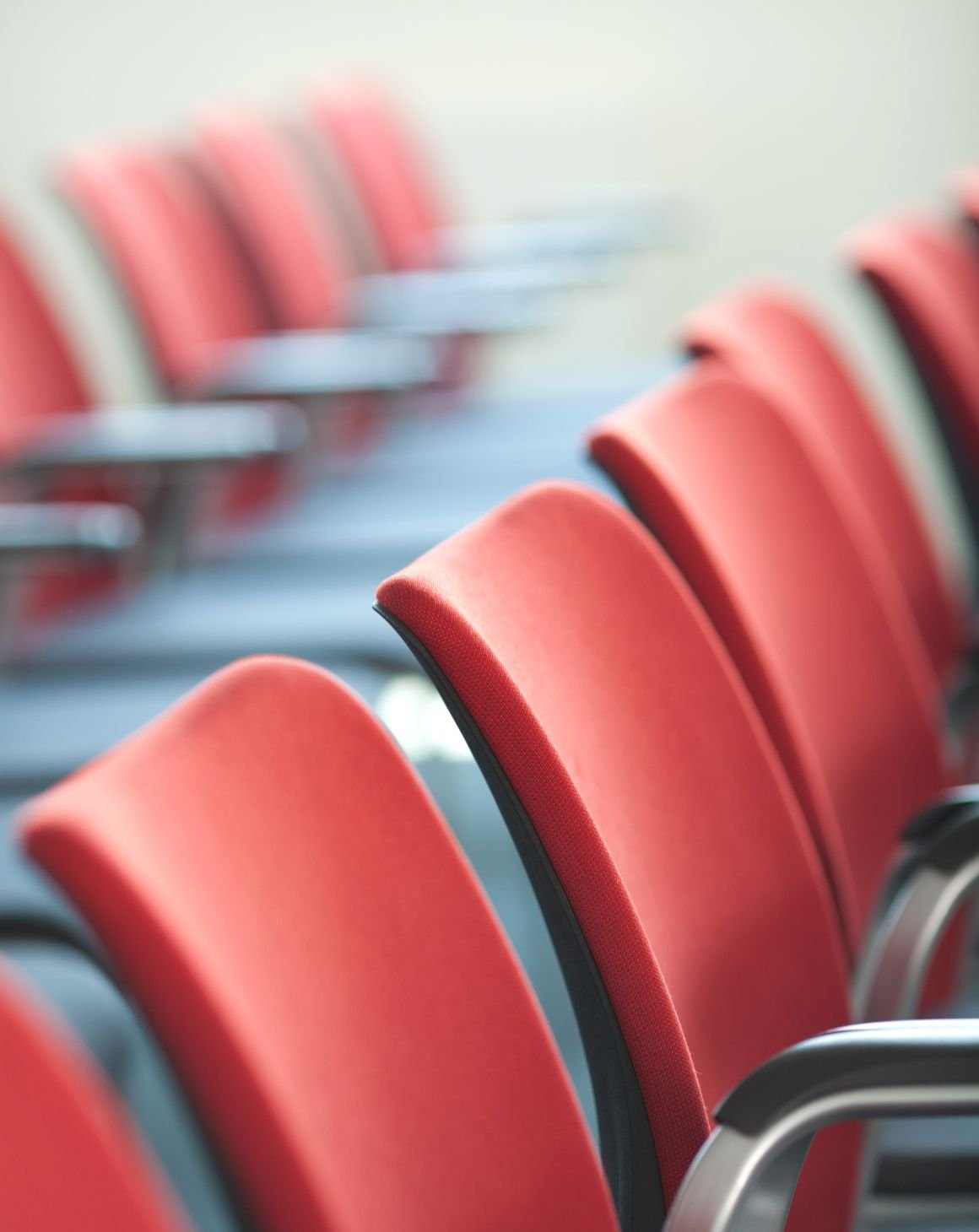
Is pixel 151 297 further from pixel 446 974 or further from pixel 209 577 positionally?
pixel 446 974

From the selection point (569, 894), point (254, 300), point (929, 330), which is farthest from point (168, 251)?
point (569, 894)

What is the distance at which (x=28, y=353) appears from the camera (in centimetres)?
266

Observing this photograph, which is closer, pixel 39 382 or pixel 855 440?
pixel 855 440

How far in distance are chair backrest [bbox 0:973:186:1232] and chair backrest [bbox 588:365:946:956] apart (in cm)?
80

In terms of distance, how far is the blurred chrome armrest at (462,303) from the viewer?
10.7ft

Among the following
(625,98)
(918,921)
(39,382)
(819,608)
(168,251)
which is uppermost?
(625,98)

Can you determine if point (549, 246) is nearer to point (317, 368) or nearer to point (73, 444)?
point (317, 368)

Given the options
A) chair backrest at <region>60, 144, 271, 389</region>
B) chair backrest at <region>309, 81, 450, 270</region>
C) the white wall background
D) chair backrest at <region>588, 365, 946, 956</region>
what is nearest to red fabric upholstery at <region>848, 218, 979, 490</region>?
chair backrest at <region>588, 365, 946, 956</region>

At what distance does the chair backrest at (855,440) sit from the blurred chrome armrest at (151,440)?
0.66 meters

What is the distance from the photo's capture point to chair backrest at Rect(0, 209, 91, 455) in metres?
2.61

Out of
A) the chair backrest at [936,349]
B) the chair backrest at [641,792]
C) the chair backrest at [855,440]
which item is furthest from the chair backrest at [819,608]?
the chair backrest at [936,349]

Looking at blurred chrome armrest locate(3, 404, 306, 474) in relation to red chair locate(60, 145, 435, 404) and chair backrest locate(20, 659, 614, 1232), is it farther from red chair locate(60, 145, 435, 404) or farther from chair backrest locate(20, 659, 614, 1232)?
chair backrest locate(20, 659, 614, 1232)

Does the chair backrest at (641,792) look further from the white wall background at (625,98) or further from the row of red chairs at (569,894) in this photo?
the white wall background at (625,98)

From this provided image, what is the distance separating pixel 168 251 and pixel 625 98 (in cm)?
256
